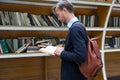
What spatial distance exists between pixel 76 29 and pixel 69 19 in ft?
0.43

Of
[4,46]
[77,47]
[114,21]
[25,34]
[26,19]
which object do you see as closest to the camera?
[77,47]

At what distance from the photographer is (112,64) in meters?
3.68

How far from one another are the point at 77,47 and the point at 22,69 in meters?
1.69

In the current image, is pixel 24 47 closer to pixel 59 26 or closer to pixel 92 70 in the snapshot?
pixel 59 26

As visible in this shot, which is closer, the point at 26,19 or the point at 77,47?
the point at 77,47

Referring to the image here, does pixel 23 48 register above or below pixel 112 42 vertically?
above

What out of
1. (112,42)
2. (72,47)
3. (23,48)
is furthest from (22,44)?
(112,42)

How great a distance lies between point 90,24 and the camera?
318 cm

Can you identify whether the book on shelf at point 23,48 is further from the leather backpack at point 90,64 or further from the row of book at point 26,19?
the leather backpack at point 90,64

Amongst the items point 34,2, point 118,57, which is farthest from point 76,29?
point 118,57

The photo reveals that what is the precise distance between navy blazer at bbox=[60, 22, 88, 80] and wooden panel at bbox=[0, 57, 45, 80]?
147 centimetres

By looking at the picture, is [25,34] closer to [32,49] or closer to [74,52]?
[32,49]

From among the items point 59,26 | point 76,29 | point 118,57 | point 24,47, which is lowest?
point 118,57

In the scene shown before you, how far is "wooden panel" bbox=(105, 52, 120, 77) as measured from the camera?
363cm
